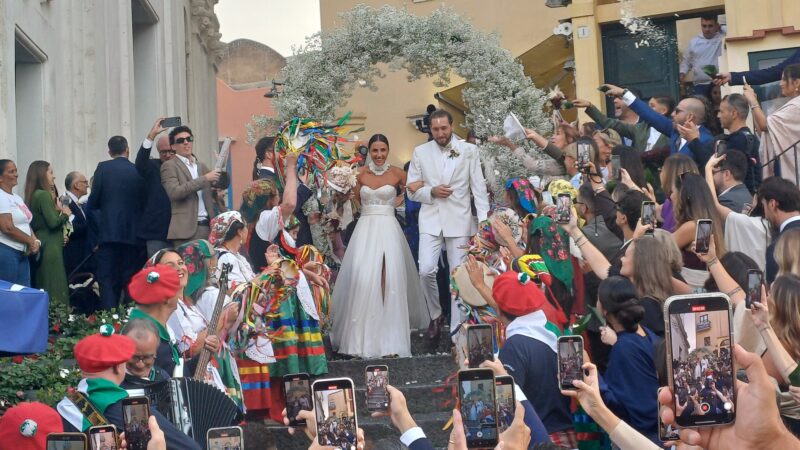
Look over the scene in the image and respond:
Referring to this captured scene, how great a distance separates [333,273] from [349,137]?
1.41 metres

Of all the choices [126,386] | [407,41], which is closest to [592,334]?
[126,386]

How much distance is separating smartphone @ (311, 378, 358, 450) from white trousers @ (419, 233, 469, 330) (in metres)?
7.58

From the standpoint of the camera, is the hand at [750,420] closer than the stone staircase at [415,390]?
Yes

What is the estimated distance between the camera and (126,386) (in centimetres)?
691

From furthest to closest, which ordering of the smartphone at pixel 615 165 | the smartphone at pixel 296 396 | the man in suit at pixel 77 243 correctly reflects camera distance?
the man in suit at pixel 77 243, the smartphone at pixel 615 165, the smartphone at pixel 296 396

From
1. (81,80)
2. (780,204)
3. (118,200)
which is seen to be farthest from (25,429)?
(81,80)

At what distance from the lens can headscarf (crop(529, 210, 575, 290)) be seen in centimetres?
1023

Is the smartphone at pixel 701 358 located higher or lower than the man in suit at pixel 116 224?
lower

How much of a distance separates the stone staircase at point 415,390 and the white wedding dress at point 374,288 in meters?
0.34

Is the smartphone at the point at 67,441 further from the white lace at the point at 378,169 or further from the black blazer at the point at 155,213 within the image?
the white lace at the point at 378,169

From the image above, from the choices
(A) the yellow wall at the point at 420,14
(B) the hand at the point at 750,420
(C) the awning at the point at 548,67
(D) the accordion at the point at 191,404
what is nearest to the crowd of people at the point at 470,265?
(B) the hand at the point at 750,420

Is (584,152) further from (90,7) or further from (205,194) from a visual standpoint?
(90,7)

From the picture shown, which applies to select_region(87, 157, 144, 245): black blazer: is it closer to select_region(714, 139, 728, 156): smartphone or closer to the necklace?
the necklace

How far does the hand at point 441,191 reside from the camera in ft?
41.4
